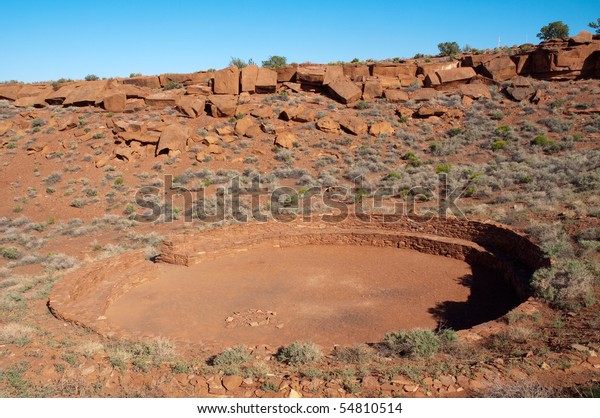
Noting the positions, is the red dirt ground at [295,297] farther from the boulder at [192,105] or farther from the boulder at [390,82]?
the boulder at [390,82]

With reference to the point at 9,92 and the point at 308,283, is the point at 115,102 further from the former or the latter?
the point at 308,283

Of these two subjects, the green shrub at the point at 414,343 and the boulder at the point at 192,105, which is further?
the boulder at the point at 192,105

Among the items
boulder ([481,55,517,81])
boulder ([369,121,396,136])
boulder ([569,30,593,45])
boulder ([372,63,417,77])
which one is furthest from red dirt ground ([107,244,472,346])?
boulder ([569,30,593,45])

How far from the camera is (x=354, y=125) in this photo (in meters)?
30.2

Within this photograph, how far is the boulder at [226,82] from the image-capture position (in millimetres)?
34478

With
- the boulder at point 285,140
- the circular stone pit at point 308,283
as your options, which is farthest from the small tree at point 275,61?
the circular stone pit at point 308,283

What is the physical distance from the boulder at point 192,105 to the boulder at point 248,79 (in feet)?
11.7

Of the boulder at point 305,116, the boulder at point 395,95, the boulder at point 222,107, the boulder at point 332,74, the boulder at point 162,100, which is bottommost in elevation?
the boulder at point 305,116

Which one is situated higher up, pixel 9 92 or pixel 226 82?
pixel 226 82

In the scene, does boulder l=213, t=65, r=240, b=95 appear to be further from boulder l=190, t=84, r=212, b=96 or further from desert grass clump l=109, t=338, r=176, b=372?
desert grass clump l=109, t=338, r=176, b=372

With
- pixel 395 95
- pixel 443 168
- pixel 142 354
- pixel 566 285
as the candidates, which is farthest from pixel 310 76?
pixel 142 354

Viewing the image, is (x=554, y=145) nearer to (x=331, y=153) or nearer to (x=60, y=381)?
(x=331, y=153)

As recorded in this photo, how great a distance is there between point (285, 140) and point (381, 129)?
700 centimetres
